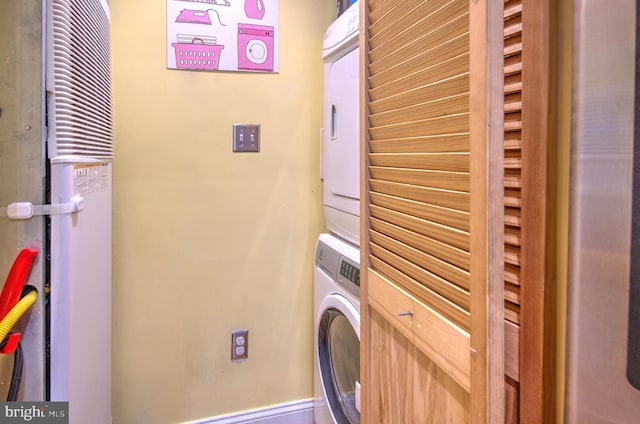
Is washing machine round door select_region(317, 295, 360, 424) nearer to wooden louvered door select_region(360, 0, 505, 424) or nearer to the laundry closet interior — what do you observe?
the laundry closet interior

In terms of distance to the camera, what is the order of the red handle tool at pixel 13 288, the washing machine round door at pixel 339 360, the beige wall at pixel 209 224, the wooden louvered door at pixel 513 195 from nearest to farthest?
the wooden louvered door at pixel 513 195 → the red handle tool at pixel 13 288 → the washing machine round door at pixel 339 360 → the beige wall at pixel 209 224

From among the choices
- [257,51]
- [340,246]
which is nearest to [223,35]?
[257,51]

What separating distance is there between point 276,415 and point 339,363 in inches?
18.6

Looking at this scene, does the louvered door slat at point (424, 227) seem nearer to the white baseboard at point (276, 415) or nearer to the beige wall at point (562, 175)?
the beige wall at point (562, 175)

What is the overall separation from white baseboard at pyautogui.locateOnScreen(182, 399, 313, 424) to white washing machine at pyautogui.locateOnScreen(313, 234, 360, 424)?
89 millimetres

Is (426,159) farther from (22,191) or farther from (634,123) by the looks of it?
(22,191)

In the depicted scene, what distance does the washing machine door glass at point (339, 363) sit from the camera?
150 centimetres

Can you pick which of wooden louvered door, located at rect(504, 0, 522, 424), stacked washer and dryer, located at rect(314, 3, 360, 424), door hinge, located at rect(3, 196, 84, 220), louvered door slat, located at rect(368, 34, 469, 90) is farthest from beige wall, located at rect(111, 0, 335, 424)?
wooden louvered door, located at rect(504, 0, 522, 424)

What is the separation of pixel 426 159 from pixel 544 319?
0.34 m

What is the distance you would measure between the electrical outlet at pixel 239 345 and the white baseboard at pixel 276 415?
0.83 feet

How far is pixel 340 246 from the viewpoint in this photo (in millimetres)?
1516

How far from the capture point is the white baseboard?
1775 millimetres

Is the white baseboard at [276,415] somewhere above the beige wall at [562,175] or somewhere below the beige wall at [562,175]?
below

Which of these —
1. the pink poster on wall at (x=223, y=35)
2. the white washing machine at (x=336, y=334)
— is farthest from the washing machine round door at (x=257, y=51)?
the white washing machine at (x=336, y=334)
